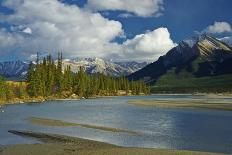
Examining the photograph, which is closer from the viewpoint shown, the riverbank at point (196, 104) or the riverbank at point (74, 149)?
the riverbank at point (74, 149)

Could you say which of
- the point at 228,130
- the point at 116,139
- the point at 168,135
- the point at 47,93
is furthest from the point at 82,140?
the point at 47,93

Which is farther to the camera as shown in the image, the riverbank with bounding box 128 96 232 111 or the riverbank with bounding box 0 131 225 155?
the riverbank with bounding box 128 96 232 111

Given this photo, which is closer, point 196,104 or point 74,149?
point 74,149

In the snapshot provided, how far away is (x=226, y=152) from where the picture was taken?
122ft

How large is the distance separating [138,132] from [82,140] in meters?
11.4

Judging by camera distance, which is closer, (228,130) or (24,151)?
(24,151)

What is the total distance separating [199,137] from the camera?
4828 centimetres

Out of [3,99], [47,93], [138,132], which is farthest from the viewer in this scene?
[47,93]

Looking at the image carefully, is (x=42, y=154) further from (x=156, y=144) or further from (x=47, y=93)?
(x=47, y=93)

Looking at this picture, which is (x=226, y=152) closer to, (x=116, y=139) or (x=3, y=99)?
(x=116, y=139)

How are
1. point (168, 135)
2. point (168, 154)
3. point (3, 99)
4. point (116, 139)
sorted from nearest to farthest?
point (168, 154), point (116, 139), point (168, 135), point (3, 99)

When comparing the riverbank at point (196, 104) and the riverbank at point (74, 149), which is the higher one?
the riverbank at point (196, 104)

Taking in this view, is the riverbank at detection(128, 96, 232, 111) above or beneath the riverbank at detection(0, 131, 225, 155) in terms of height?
above

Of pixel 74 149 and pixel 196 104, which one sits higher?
pixel 196 104
